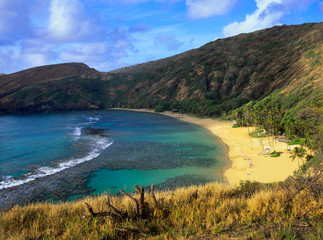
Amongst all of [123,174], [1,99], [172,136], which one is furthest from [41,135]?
[1,99]

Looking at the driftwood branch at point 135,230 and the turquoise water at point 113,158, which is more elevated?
the driftwood branch at point 135,230

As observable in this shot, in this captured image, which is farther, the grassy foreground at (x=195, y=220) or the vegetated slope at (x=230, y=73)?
the vegetated slope at (x=230, y=73)

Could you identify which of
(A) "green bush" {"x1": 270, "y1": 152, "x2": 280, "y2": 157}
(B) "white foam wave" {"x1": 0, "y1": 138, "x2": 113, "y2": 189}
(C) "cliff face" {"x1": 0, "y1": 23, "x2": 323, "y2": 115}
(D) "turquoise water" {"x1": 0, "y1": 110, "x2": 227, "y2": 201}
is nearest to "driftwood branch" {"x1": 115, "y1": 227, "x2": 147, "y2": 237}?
(D) "turquoise water" {"x1": 0, "y1": 110, "x2": 227, "y2": 201}

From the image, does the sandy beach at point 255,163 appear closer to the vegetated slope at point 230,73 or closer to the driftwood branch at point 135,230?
the driftwood branch at point 135,230

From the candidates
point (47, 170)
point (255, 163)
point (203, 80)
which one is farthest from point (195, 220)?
point (203, 80)

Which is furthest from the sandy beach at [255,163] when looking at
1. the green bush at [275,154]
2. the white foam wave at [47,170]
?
the white foam wave at [47,170]
